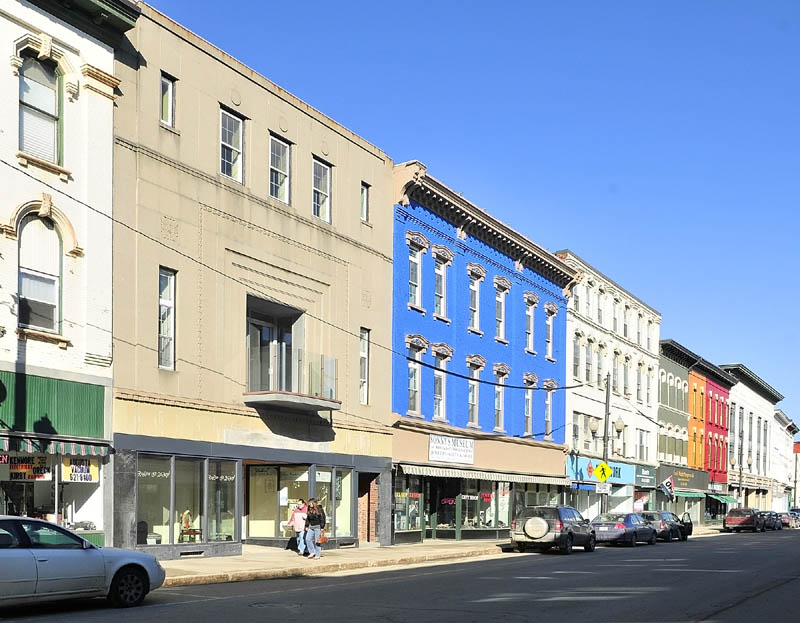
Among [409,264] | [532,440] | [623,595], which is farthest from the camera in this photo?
[532,440]

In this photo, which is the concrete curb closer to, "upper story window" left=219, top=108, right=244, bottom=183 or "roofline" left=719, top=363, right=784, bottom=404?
"upper story window" left=219, top=108, right=244, bottom=183

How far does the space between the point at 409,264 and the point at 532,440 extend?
12883mm

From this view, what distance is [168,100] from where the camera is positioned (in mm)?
25594

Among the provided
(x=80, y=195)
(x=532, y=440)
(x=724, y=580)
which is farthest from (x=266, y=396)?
(x=532, y=440)

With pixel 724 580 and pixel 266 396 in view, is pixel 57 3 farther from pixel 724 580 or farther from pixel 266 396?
pixel 724 580

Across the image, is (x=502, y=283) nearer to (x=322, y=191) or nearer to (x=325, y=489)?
(x=322, y=191)

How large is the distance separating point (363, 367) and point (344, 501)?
163 inches

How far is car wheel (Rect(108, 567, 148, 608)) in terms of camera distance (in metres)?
15.6

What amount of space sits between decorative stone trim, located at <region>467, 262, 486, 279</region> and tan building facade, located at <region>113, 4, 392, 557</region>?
233 inches

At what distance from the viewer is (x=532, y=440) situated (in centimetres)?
4547

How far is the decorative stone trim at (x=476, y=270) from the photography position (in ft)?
131

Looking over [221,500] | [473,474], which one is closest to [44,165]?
[221,500]

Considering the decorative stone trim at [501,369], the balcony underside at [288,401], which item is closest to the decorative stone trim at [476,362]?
the decorative stone trim at [501,369]

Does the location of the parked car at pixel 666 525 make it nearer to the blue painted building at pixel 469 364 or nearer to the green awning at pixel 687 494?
the blue painted building at pixel 469 364
